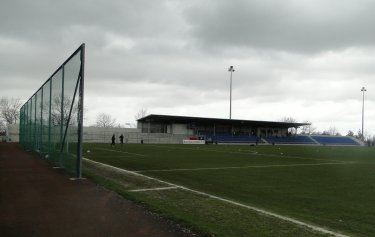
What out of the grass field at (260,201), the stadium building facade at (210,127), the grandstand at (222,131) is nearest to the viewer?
the grass field at (260,201)

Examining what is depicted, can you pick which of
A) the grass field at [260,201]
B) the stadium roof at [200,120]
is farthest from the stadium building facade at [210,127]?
the grass field at [260,201]

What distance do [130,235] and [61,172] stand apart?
32.5 feet

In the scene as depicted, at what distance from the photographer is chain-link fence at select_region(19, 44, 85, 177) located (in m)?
13.5

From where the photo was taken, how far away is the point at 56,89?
18703 millimetres

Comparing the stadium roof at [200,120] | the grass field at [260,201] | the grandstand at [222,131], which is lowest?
A: the grass field at [260,201]

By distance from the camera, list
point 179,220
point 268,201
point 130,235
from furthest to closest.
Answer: point 268,201 → point 179,220 → point 130,235

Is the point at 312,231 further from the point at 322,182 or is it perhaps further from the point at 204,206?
the point at 322,182

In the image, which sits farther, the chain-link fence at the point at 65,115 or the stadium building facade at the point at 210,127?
the stadium building facade at the point at 210,127

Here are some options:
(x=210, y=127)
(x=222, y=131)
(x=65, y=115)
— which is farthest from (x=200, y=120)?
(x=65, y=115)

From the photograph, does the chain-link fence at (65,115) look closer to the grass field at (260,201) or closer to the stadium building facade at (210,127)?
the grass field at (260,201)

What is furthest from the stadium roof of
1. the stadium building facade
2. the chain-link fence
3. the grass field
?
the grass field

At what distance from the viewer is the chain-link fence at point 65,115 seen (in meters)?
13.5

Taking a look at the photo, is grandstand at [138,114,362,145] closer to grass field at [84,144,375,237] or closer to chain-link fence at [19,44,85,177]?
chain-link fence at [19,44,85,177]

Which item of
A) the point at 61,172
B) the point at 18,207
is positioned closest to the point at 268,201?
the point at 18,207
